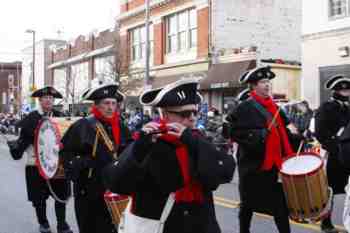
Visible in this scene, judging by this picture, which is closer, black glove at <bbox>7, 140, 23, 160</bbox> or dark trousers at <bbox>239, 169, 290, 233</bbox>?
dark trousers at <bbox>239, 169, 290, 233</bbox>

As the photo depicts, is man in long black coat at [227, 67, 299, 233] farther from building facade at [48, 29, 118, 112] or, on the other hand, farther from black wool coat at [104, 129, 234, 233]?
building facade at [48, 29, 118, 112]

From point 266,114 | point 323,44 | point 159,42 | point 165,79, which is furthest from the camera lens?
point 159,42

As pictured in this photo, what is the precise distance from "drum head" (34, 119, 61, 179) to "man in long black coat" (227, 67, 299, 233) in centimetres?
218

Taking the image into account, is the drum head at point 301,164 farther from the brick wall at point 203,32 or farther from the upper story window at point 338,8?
the brick wall at point 203,32

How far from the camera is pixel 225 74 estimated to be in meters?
23.9

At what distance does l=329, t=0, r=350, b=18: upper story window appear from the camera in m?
18.5

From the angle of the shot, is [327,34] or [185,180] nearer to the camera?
[185,180]

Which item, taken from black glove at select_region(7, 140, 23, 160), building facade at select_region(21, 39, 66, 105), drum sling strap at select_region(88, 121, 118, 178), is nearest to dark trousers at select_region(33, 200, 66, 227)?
black glove at select_region(7, 140, 23, 160)

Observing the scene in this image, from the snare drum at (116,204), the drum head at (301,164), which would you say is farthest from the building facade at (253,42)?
the snare drum at (116,204)

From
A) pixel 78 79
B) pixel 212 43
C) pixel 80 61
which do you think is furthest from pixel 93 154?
pixel 78 79

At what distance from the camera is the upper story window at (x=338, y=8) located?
60.8 feet

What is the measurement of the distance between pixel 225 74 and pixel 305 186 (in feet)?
61.8

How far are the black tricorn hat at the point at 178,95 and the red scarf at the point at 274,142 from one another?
2220 millimetres

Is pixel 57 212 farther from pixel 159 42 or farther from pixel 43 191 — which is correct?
pixel 159 42
